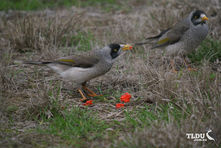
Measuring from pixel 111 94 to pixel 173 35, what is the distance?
2.37 m

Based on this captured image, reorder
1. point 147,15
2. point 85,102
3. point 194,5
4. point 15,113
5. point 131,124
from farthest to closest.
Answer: point 147,15, point 194,5, point 85,102, point 15,113, point 131,124

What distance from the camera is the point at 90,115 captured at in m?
4.93

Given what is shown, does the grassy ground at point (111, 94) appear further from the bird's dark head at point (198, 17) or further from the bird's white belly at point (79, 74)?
the bird's dark head at point (198, 17)

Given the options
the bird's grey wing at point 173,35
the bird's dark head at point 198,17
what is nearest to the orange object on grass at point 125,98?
the bird's grey wing at point 173,35

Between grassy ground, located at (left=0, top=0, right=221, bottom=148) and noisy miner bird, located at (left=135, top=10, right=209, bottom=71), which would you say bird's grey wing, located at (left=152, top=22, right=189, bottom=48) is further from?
grassy ground, located at (left=0, top=0, right=221, bottom=148)

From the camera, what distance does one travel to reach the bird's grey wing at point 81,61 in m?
5.82

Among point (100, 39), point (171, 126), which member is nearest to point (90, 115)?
point (171, 126)

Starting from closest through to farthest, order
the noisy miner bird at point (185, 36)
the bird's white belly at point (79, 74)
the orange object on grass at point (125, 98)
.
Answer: the orange object on grass at point (125, 98) < the bird's white belly at point (79, 74) < the noisy miner bird at point (185, 36)

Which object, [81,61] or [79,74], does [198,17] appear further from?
[79,74]

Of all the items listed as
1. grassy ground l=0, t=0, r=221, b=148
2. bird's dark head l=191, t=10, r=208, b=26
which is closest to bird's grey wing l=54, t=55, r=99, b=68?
grassy ground l=0, t=0, r=221, b=148

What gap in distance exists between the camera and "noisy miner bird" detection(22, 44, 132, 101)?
225 inches

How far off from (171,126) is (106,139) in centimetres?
86

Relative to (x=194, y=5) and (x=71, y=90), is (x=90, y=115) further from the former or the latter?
(x=194, y=5)

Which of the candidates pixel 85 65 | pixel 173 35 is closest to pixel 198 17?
pixel 173 35
